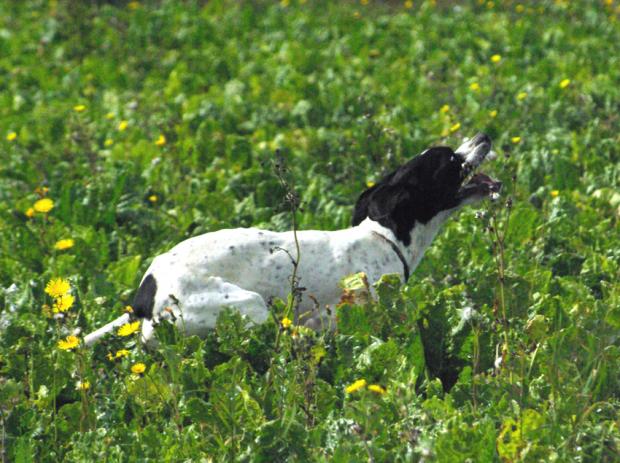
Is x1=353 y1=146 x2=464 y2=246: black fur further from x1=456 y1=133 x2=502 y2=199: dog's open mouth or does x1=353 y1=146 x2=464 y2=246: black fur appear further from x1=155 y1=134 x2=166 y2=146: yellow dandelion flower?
x1=155 y1=134 x2=166 y2=146: yellow dandelion flower

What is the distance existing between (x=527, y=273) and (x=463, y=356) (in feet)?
3.22

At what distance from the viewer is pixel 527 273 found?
206 inches

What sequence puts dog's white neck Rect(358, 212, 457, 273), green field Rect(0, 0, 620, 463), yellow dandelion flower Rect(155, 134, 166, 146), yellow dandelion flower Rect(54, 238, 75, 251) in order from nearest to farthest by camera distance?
green field Rect(0, 0, 620, 463) < dog's white neck Rect(358, 212, 457, 273) < yellow dandelion flower Rect(54, 238, 75, 251) < yellow dandelion flower Rect(155, 134, 166, 146)

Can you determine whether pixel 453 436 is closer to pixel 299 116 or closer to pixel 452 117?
pixel 452 117

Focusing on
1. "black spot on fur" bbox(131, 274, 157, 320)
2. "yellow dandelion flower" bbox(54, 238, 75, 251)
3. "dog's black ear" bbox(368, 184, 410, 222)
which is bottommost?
"yellow dandelion flower" bbox(54, 238, 75, 251)

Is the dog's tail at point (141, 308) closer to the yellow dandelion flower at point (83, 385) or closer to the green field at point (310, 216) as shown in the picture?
the green field at point (310, 216)

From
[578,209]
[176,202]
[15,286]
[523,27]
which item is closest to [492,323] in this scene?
[578,209]

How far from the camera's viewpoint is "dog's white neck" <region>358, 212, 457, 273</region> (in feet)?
17.0

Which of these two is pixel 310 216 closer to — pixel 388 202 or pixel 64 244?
pixel 388 202

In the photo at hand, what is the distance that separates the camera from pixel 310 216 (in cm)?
632

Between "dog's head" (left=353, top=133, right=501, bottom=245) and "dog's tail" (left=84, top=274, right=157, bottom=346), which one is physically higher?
"dog's head" (left=353, top=133, right=501, bottom=245)

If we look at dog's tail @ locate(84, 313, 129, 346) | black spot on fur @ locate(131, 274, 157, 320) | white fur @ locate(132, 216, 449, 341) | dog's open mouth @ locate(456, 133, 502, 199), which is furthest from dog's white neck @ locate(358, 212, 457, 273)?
dog's tail @ locate(84, 313, 129, 346)

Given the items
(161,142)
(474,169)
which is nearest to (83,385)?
(474,169)

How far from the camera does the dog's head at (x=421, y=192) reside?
5188 millimetres
